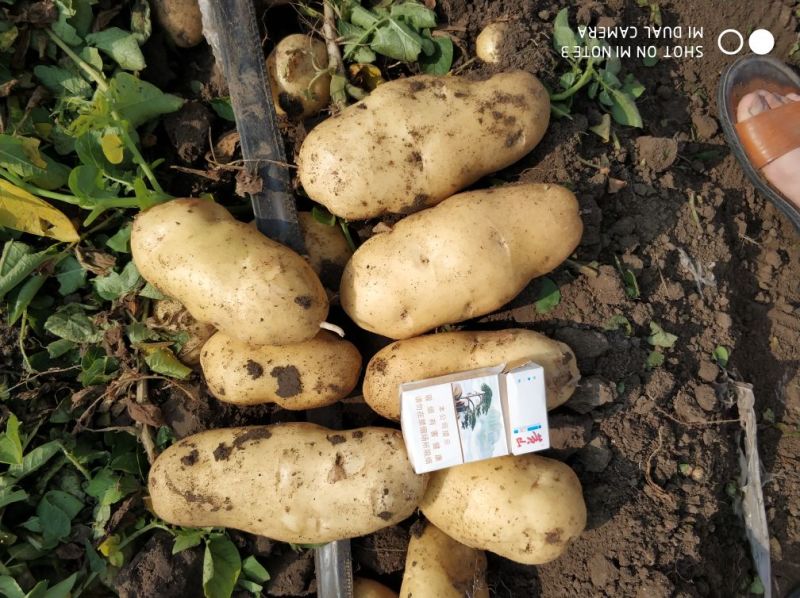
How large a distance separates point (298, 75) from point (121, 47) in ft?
2.15

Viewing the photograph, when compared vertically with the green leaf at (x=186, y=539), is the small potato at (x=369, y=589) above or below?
below

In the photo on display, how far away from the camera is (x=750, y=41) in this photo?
2586 mm

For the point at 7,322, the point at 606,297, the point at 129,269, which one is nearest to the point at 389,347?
the point at 606,297

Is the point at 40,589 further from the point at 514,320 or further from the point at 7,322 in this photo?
the point at 514,320

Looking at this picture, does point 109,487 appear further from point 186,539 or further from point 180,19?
point 180,19

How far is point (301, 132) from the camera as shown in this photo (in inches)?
88.0

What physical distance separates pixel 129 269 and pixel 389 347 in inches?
40.0

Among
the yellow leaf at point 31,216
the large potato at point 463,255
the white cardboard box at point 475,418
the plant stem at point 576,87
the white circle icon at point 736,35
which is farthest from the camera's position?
the white circle icon at point 736,35

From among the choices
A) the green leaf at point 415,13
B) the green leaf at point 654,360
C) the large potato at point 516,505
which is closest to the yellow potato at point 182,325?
the large potato at point 516,505

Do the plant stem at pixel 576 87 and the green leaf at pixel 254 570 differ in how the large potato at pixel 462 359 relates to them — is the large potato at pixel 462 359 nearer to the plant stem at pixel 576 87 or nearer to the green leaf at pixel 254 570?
the green leaf at pixel 254 570

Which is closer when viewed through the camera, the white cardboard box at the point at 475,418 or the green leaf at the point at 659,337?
the white cardboard box at the point at 475,418

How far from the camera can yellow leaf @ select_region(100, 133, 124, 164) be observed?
1.98 metres

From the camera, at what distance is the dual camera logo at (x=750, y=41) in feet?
8.40

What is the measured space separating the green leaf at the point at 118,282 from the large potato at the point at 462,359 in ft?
3.14
